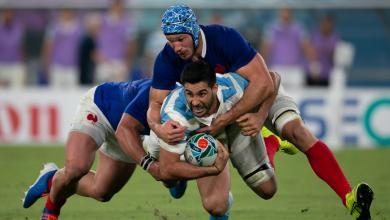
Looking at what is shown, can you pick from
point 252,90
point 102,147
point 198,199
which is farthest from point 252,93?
point 198,199

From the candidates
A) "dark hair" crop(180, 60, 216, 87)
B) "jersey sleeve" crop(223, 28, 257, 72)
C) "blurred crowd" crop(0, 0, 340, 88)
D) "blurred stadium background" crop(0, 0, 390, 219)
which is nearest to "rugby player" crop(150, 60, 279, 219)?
"dark hair" crop(180, 60, 216, 87)

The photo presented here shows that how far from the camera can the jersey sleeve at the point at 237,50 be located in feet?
28.4

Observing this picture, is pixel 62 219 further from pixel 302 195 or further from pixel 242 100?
pixel 302 195

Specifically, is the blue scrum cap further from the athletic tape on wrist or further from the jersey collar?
the athletic tape on wrist

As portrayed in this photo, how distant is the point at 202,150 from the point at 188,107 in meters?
0.40

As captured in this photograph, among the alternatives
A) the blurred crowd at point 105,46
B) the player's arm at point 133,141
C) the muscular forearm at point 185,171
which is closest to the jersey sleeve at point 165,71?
the player's arm at point 133,141

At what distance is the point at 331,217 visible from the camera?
9.65 metres

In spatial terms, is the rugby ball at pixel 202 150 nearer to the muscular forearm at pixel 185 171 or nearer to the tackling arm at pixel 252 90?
the muscular forearm at pixel 185 171

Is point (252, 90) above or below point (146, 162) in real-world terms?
above

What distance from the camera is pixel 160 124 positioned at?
8.34 m

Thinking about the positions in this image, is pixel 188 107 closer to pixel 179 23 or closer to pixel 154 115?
pixel 154 115

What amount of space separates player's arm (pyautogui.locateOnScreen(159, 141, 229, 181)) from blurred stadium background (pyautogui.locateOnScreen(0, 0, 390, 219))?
153 inches

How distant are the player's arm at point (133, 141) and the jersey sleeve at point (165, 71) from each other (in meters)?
0.45

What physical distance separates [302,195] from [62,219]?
3.20m
